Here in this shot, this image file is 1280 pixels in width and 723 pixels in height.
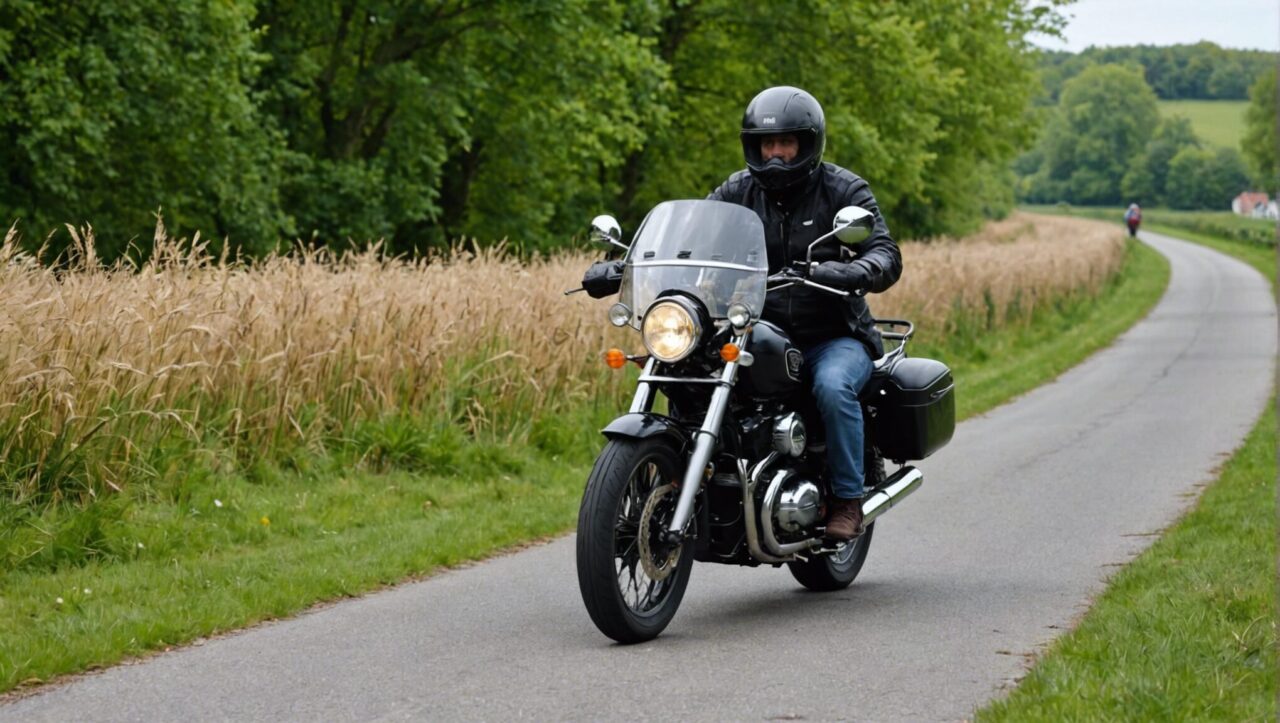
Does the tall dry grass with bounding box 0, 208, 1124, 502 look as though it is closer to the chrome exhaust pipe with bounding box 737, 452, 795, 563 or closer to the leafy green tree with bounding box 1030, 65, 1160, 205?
the chrome exhaust pipe with bounding box 737, 452, 795, 563

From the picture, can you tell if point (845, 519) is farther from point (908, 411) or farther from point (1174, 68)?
point (1174, 68)

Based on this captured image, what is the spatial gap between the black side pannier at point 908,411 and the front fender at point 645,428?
139 cm

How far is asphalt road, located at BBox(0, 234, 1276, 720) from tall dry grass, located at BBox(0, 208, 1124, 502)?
93.0 inches

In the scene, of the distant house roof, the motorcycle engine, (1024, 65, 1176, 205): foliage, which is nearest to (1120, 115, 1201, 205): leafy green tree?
(1024, 65, 1176, 205): foliage

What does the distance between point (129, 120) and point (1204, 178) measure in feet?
479

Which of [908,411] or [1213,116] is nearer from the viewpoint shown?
[908,411]

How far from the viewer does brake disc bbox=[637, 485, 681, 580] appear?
614 cm

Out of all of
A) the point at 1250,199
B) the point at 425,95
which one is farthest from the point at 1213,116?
the point at 425,95

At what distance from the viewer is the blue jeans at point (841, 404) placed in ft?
22.2

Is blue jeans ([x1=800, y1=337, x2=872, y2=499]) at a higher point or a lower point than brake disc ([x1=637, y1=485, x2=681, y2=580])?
higher

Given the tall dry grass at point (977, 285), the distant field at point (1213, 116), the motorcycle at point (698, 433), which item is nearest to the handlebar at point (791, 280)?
the motorcycle at point (698, 433)

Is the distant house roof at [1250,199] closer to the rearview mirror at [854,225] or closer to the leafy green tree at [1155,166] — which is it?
the leafy green tree at [1155,166]

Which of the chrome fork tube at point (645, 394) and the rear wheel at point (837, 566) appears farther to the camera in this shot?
the rear wheel at point (837, 566)

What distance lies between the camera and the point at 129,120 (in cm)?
2253
